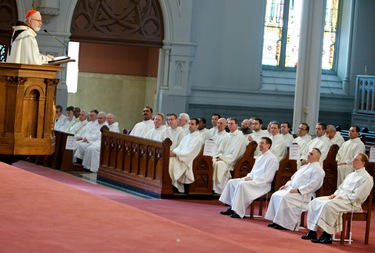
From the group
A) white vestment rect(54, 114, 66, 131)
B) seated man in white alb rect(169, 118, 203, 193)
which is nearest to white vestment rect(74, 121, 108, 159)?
white vestment rect(54, 114, 66, 131)

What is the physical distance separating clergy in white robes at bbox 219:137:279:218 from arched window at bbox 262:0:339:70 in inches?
378

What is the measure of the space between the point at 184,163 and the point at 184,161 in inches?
2.0

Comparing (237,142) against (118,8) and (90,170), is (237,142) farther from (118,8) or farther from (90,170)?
(118,8)

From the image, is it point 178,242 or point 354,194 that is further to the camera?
point 354,194

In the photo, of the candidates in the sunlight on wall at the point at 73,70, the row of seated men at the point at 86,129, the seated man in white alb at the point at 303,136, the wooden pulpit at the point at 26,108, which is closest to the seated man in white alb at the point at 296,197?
the seated man in white alb at the point at 303,136

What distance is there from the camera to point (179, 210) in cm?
1293

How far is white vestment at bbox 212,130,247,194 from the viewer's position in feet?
48.5

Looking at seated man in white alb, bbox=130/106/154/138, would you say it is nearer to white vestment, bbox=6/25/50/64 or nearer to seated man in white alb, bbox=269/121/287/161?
seated man in white alb, bbox=269/121/287/161

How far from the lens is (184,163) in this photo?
14.5m

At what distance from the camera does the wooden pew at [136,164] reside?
14.4m

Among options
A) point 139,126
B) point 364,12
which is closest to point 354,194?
point 139,126

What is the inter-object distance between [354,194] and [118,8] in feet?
34.6

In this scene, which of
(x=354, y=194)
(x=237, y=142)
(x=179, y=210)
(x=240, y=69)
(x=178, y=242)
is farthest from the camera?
(x=240, y=69)

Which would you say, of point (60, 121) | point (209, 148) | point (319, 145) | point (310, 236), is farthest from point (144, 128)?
point (310, 236)
